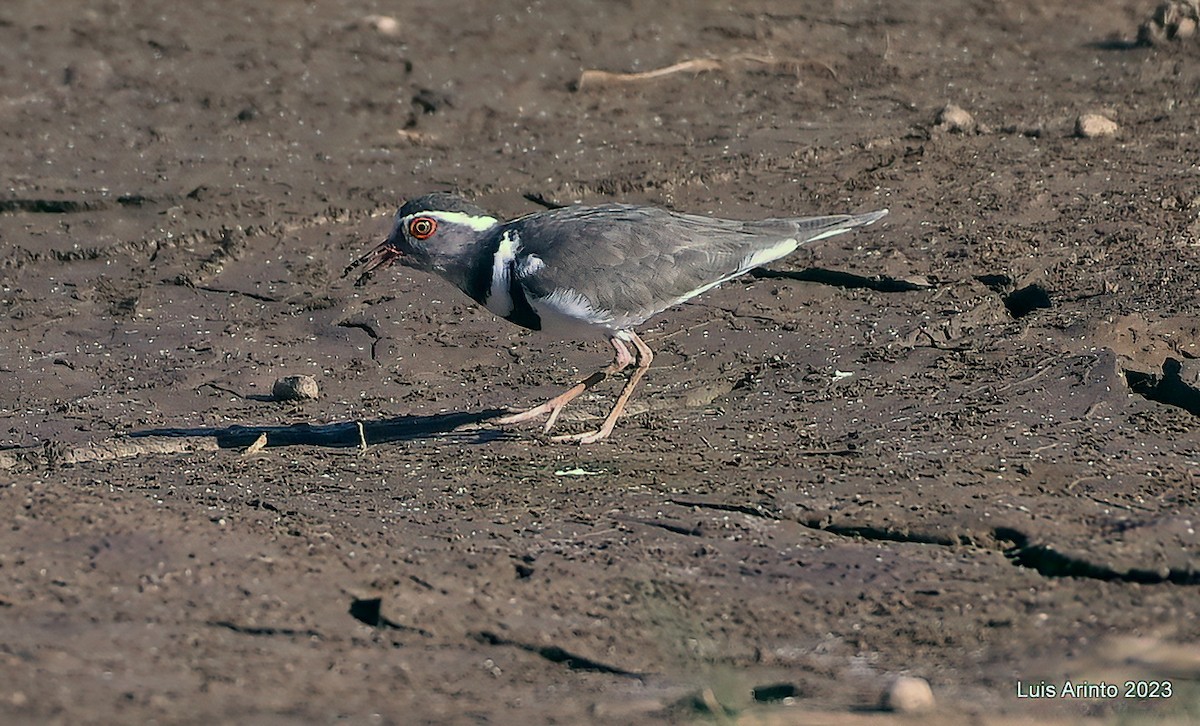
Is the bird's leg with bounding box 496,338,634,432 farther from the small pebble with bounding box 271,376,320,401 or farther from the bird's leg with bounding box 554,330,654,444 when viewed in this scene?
the small pebble with bounding box 271,376,320,401

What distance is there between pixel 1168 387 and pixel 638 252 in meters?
2.37

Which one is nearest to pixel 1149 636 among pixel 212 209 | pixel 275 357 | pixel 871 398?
pixel 871 398

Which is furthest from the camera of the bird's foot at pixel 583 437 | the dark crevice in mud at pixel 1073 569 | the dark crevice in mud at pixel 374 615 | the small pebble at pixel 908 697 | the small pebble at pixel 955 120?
the small pebble at pixel 955 120

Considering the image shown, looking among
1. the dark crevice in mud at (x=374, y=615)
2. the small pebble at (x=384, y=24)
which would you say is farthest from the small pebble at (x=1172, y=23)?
the dark crevice in mud at (x=374, y=615)

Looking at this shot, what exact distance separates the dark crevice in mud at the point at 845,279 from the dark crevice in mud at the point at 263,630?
4224mm

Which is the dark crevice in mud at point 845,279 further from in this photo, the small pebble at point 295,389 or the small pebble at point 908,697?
the small pebble at point 908,697

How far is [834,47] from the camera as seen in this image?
11.6 m

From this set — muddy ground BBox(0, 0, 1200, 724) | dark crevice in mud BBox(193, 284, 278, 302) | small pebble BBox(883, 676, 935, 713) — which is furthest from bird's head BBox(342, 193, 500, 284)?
small pebble BBox(883, 676, 935, 713)

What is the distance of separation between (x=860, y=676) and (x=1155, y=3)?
10.0 m

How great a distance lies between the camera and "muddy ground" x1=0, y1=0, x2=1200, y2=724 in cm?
429

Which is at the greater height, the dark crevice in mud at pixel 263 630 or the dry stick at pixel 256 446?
the dark crevice in mud at pixel 263 630

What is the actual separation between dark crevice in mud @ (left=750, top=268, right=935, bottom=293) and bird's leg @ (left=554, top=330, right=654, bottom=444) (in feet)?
3.64

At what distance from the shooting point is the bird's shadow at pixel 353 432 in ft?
21.9

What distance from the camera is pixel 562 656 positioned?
4.36 m
